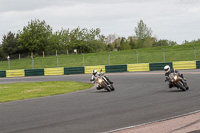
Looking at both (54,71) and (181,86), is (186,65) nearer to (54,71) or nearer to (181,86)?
(54,71)

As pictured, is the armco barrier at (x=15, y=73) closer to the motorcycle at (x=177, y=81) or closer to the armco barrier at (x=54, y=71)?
the armco barrier at (x=54, y=71)

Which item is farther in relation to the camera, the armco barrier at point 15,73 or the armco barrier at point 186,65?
the armco barrier at point 15,73

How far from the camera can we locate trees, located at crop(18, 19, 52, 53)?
66.2 m

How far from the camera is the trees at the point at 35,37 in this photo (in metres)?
66.2

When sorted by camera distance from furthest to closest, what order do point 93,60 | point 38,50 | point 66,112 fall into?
1. point 38,50
2. point 93,60
3. point 66,112

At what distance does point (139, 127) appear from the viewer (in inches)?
279

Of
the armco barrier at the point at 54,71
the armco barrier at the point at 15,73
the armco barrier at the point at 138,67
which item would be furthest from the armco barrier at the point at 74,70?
the armco barrier at the point at 15,73

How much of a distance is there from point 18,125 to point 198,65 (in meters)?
25.6

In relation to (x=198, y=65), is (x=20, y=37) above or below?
above

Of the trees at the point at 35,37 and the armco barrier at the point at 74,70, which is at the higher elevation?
the trees at the point at 35,37

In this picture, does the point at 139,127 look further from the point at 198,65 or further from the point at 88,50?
the point at 88,50

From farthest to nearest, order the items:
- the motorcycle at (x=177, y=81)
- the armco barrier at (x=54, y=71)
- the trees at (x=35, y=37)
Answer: the trees at (x=35, y=37) < the armco barrier at (x=54, y=71) < the motorcycle at (x=177, y=81)

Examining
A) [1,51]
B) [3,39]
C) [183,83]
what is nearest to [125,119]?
[183,83]

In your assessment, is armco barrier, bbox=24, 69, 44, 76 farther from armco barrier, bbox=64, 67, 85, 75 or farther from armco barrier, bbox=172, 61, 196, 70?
armco barrier, bbox=172, 61, 196, 70
